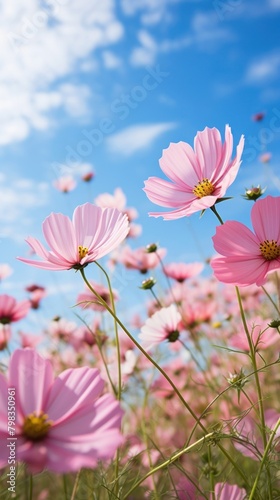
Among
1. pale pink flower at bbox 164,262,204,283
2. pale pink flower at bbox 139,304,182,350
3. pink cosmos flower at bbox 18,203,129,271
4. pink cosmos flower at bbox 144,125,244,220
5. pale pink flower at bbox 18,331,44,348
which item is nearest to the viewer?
pink cosmos flower at bbox 18,203,129,271

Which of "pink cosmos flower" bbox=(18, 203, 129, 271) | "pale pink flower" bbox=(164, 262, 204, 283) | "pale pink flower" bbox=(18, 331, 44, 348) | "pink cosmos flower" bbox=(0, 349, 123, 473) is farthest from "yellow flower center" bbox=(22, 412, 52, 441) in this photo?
"pale pink flower" bbox=(18, 331, 44, 348)

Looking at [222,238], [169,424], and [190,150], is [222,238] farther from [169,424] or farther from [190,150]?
[169,424]

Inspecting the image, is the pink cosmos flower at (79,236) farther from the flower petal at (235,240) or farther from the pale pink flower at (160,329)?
the pale pink flower at (160,329)

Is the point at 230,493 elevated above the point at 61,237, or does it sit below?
below

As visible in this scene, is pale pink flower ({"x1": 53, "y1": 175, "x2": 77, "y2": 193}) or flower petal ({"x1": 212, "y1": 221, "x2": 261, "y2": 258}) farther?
pale pink flower ({"x1": 53, "y1": 175, "x2": 77, "y2": 193})

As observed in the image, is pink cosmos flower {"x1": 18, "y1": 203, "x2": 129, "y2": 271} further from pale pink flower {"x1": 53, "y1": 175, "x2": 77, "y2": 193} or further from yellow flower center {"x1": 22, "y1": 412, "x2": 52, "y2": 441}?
pale pink flower {"x1": 53, "y1": 175, "x2": 77, "y2": 193}

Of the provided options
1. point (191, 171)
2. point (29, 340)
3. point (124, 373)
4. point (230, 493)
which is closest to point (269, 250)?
point (191, 171)

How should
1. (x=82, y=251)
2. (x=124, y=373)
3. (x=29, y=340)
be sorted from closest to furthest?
(x=82, y=251)
(x=124, y=373)
(x=29, y=340)

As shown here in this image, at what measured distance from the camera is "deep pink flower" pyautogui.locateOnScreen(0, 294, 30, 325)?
1.08 m

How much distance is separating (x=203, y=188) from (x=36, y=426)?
413 millimetres

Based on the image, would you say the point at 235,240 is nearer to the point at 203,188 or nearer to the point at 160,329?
the point at 203,188

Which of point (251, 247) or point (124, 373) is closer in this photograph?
point (251, 247)

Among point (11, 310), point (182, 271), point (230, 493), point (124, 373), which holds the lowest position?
point (230, 493)

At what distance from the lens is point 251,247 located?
63 centimetres
